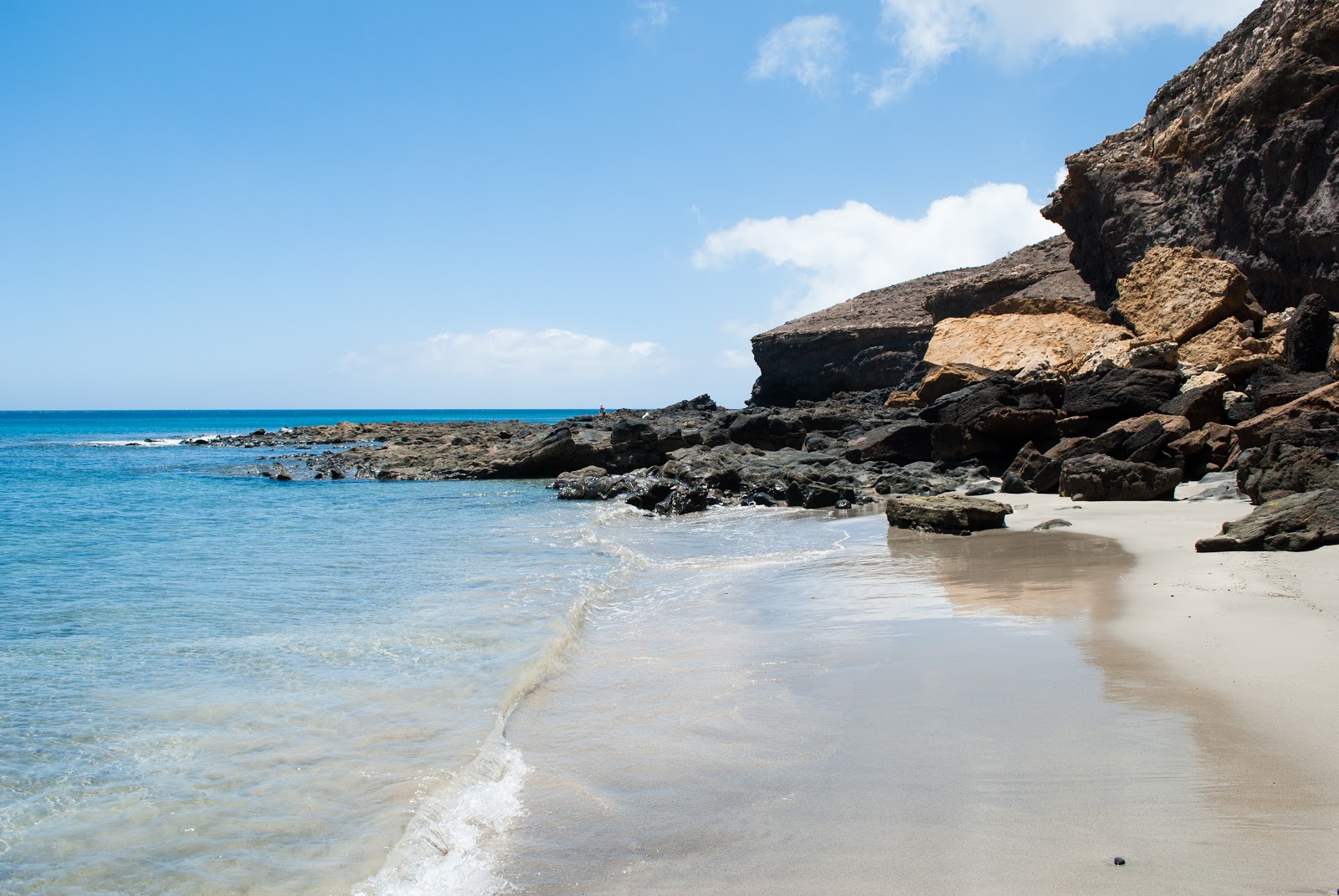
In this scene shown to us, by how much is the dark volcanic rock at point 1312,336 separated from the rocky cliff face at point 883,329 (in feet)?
48.2

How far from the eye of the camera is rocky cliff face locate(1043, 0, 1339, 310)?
16969mm

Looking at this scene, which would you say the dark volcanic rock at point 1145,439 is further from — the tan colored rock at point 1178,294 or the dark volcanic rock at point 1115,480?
the tan colored rock at point 1178,294

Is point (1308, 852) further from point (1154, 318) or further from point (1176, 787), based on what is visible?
point (1154, 318)

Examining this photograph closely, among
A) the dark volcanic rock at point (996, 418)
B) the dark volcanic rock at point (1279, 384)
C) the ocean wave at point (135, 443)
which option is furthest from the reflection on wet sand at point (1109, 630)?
A: the ocean wave at point (135, 443)

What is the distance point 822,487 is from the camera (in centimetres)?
1580

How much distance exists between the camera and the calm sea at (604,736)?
120 inches

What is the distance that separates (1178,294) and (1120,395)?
478 centimetres

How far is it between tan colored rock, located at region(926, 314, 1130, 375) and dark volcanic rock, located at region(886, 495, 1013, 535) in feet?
30.4

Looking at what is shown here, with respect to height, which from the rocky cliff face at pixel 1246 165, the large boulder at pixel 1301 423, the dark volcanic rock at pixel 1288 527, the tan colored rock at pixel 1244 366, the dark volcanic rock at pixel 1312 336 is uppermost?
the rocky cliff face at pixel 1246 165

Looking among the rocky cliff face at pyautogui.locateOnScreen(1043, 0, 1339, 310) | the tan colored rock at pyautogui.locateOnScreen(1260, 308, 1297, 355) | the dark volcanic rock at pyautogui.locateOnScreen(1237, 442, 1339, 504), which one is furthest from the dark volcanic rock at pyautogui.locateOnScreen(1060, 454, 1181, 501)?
the rocky cliff face at pyautogui.locateOnScreen(1043, 0, 1339, 310)

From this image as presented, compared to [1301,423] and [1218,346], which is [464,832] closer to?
[1301,423]

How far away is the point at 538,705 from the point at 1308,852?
3.71 metres

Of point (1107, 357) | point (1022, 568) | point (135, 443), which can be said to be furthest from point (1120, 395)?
point (135, 443)

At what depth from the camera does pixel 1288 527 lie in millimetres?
7137
